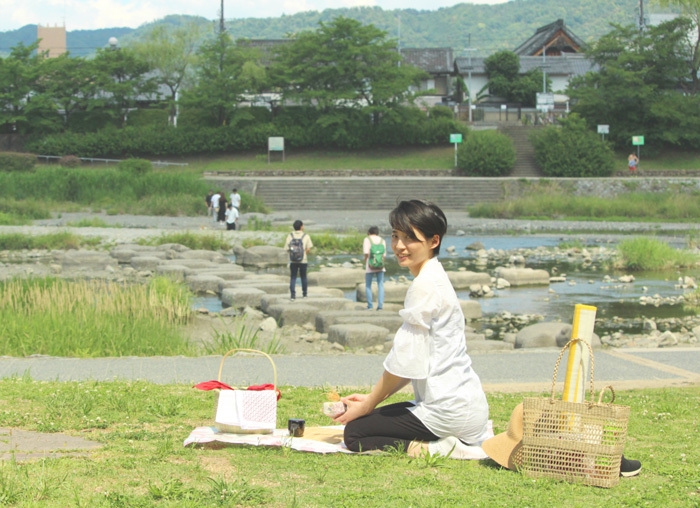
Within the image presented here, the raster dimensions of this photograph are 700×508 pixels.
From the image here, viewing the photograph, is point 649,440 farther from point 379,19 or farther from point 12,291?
point 379,19

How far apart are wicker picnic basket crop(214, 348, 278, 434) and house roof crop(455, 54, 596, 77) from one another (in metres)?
69.2

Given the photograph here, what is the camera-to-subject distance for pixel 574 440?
4680 millimetres

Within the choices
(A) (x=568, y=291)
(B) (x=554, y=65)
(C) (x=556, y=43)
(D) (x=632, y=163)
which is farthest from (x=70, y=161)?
(C) (x=556, y=43)

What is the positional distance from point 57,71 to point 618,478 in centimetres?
5340

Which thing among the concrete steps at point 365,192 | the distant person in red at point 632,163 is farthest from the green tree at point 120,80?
the distant person in red at point 632,163

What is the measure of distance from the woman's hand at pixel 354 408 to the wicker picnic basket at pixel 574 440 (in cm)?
89

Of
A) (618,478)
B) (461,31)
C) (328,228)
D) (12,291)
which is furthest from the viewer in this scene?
(461,31)

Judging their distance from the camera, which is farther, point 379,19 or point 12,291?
point 379,19

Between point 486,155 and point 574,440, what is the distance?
43.2 meters

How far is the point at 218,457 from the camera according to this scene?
5.03m

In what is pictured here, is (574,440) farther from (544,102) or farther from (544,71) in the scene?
(544,71)

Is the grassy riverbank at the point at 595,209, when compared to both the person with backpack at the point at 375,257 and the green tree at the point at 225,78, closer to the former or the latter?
the green tree at the point at 225,78

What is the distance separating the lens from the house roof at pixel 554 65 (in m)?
72.1

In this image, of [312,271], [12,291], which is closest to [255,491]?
[12,291]
